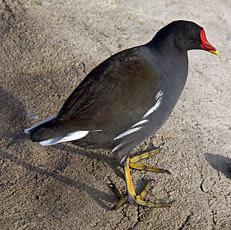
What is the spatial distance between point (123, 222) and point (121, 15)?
2.46 meters

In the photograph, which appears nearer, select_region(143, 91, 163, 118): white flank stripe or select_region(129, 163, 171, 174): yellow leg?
select_region(143, 91, 163, 118): white flank stripe

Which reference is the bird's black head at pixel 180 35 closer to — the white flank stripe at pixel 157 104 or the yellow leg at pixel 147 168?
the white flank stripe at pixel 157 104

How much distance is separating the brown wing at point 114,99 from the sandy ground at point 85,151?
1.76 feet

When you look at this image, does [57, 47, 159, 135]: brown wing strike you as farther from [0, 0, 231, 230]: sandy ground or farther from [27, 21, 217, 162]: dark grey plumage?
[0, 0, 231, 230]: sandy ground

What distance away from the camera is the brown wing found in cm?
326

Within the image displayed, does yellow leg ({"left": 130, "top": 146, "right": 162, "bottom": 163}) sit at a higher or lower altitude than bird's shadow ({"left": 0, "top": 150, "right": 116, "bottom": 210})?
higher

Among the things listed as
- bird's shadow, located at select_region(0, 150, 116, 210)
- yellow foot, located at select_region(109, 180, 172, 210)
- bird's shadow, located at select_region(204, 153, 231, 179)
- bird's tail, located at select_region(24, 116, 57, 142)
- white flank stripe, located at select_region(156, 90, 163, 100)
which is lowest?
bird's shadow, located at select_region(0, 150, 116, 210)

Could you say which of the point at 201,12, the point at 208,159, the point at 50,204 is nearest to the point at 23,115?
the point at 50,204

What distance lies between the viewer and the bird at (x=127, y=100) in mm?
3266

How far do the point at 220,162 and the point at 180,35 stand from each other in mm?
1017

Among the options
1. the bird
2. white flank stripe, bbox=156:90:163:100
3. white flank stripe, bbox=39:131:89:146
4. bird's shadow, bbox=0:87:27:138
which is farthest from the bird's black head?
bird's shadow, bbox=0:87:27:138

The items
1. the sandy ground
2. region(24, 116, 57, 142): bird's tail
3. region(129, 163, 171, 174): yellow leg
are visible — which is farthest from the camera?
region(129, 163, 171, 174): yellow leg

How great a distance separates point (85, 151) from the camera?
3.89 m

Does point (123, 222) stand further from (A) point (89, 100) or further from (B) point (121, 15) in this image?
(B) point (121, 15)
